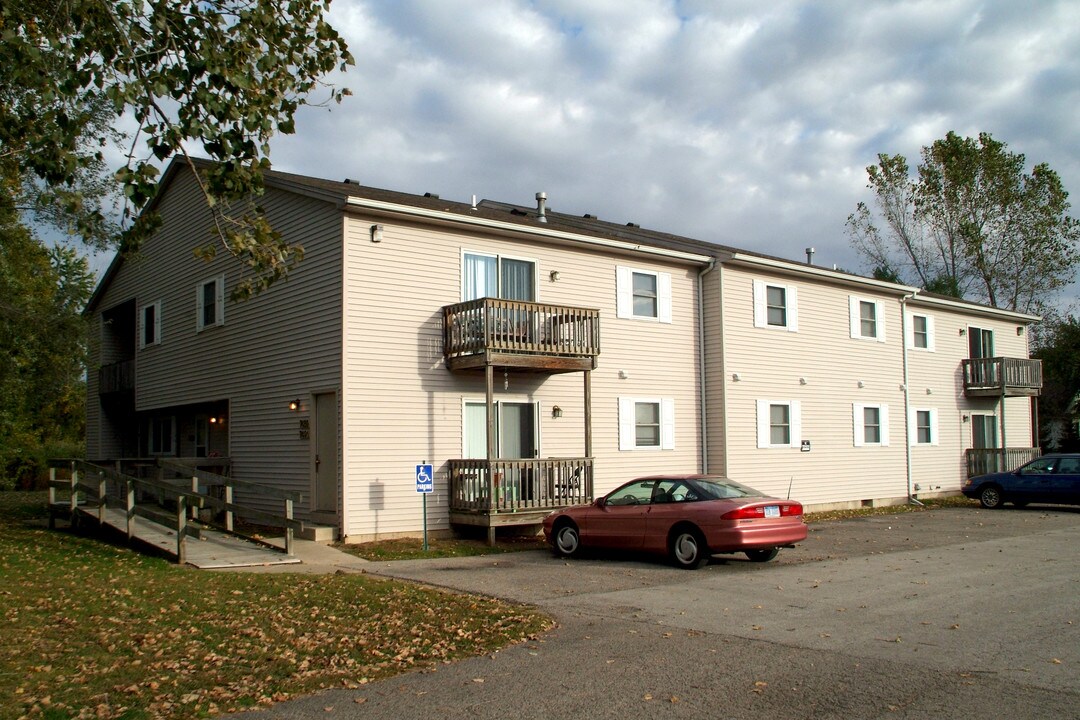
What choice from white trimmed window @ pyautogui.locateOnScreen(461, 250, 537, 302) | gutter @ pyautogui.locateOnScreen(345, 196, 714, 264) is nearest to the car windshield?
white trimmed window @ pyautogui.locateOnScreen(461, 250, 537, 302)

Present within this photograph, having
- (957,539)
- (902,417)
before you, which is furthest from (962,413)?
(957,539)

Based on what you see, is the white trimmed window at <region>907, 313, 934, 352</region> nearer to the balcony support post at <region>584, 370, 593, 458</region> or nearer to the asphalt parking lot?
the balcony support post at <region>584, 370, 593, 458</region>

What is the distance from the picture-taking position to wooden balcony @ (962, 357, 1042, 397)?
2952 centimetres

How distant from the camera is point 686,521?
13.7 m

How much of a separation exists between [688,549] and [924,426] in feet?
57.1

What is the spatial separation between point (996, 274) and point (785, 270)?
27539 mm

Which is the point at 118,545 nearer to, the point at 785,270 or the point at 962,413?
the point at 785,270

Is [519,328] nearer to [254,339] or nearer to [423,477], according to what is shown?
[423,477]

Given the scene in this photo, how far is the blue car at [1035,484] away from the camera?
24.4 metres

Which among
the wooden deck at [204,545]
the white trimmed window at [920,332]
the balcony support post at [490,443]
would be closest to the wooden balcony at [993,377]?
the white trimmed window at [920,332]

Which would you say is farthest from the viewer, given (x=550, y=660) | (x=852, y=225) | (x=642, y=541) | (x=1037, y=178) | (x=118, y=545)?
(x=852, y=225)

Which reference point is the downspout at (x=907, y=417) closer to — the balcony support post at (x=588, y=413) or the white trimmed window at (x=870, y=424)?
the white trimmed window at (x=870, y=424)

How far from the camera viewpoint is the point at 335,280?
55.8 feet

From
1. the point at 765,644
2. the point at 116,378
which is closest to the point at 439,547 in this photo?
the point at 765,644
